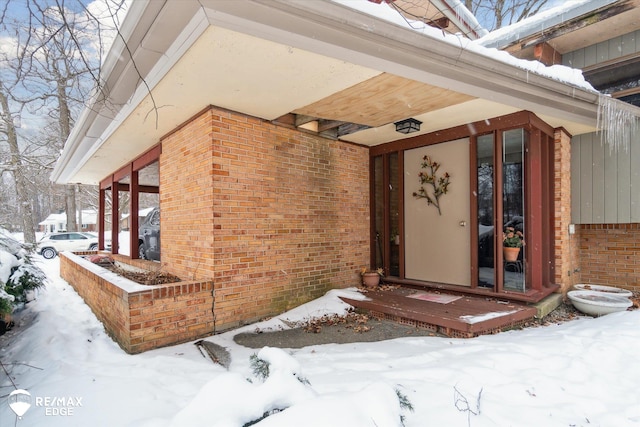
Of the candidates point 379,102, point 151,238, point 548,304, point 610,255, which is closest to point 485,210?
point 548,304

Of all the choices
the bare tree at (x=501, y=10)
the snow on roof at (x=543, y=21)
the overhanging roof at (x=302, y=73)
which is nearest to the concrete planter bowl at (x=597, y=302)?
the overhanging roof at (x=302, y=73)

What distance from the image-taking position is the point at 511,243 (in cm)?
Answer: 455

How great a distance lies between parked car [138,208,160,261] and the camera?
7843 millimetres

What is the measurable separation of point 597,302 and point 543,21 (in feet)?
12.2

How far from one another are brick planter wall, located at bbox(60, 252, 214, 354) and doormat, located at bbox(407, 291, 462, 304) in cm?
273

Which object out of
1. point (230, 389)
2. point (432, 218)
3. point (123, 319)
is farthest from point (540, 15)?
point (123, 319)

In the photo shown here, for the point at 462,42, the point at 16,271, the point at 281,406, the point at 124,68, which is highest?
the point at 462,42

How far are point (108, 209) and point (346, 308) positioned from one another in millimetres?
25508

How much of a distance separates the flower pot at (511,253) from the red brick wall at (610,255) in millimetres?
1819

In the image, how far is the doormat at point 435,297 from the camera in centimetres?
435

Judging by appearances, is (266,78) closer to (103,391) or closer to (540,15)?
(103,391)

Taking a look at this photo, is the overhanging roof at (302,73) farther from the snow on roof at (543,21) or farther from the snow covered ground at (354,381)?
the snow covered ground at (354,381)

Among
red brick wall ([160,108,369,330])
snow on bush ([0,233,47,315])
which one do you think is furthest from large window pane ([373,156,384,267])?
snow on bush ([0,233,47,315])

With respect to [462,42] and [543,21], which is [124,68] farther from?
[543,21]
